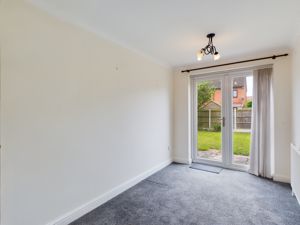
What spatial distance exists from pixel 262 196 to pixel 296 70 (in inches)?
79.0

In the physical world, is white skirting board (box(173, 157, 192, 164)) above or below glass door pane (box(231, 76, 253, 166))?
below

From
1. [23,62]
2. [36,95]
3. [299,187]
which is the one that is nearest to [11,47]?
[23,62]

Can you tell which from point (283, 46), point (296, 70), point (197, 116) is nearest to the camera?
point (296, 70)

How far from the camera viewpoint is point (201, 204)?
7.80ft

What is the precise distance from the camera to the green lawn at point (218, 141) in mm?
3613

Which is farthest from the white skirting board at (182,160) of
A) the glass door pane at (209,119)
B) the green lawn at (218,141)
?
the green lawn at (218,141)

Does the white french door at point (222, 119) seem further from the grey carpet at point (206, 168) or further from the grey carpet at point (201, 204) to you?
the grey carpet at point (201, 204)

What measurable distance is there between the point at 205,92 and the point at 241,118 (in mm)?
971

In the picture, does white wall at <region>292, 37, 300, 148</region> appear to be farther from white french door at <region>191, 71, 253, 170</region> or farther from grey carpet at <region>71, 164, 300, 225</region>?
grey carpet at <region>71, 164, 300, 225</region>

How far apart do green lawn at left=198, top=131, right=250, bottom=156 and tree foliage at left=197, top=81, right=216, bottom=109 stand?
0.72m

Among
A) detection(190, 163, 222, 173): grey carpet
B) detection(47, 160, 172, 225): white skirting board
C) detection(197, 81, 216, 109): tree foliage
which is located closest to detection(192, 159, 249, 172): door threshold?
detection(190, 163, 222, 173): grey carpet

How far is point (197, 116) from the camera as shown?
4.20 m

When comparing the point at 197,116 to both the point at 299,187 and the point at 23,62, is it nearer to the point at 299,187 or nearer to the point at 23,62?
the point at 299,187

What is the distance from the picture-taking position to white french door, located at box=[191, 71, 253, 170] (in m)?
3.60
